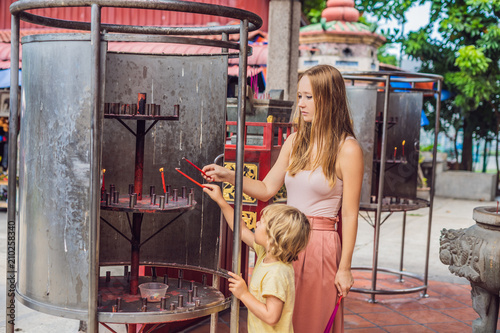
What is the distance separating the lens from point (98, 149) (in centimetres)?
254

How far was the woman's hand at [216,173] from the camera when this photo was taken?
2949 mm

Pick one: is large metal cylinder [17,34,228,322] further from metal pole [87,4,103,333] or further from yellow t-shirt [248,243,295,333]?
yellow t-shirt [248,243,295,333]

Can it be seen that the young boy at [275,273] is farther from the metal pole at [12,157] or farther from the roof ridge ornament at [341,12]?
the roof ridge ornament at [341,12]

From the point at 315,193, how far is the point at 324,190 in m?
0.05

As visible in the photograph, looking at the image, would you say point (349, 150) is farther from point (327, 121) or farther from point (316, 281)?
point (316, 281)

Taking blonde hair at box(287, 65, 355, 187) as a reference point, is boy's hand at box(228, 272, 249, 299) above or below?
below

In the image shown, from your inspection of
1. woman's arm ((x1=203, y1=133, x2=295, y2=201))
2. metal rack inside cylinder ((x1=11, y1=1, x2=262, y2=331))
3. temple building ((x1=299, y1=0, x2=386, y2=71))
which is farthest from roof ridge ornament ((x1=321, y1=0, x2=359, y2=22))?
woman's arm ((x1=203, y1=133, x2=295, y2=201))

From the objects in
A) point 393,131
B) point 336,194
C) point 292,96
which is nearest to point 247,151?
point 336,194

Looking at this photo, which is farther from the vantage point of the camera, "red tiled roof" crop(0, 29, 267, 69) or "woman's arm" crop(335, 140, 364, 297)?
"red tiled roof" crop(0, 29, 267, 69)

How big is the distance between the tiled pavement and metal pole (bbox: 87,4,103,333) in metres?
2.06

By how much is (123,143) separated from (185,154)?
0.39m

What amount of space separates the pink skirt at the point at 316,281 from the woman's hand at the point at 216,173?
45cm

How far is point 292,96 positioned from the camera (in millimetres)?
8211

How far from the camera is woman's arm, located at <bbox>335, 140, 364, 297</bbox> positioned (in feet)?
9.48
